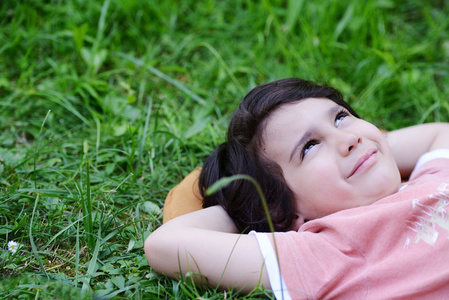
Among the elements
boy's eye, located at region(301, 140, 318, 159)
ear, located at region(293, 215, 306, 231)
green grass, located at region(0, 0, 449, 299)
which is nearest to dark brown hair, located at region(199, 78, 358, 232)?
ear, located at region(293, 215, 306, 231)

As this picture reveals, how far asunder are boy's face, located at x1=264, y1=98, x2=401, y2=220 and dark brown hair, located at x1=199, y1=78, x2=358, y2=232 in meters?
0.04

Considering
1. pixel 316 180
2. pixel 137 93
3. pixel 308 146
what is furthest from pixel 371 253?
pixel 137 93

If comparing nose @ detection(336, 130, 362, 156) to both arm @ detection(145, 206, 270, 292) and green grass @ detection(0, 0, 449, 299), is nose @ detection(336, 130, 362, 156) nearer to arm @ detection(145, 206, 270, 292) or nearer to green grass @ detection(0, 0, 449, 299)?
arm @ detection(145, 206, 270, 292)

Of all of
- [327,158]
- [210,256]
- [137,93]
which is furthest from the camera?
[137,93]

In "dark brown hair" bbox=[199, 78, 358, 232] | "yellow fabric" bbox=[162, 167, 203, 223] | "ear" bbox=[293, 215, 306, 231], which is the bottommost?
"yellow fabric" bbox=[162, 167, 203, 223]

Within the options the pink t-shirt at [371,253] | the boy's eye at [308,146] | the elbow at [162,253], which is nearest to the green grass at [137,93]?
the elbow at [162,253]

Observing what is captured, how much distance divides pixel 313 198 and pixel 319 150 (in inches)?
7.3

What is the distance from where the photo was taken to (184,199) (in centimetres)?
228

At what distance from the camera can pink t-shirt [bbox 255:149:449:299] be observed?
170 centimetres

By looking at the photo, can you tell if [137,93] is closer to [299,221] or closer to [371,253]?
[299,221]

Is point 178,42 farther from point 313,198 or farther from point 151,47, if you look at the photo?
point 313,198

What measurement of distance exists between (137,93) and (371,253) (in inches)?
73.5

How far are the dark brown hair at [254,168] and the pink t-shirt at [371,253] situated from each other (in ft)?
0.70

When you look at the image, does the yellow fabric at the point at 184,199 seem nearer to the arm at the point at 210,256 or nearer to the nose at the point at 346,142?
the arm at the point at 210,256
